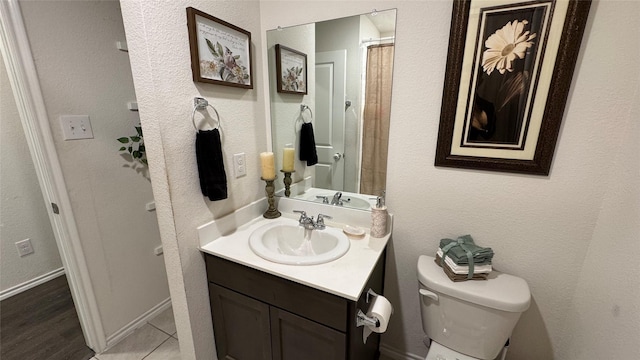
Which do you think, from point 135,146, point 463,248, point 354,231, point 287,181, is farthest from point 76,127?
point 463,248

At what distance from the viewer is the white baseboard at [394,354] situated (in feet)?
4.59

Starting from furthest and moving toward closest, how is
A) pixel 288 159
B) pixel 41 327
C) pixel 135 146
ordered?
pixel 41 327 < pixel 135 146 < pixel 288 159

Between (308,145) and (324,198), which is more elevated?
(308,145)

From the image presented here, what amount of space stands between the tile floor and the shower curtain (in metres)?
1.51

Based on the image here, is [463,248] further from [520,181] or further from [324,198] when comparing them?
[324,198]

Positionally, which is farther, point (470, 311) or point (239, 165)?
point (239, 165)

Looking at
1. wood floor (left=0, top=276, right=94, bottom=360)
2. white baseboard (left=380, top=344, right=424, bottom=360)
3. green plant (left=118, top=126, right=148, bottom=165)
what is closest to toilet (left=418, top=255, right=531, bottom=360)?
white baseboard (left=380, top=344, right=424, bottom=360)

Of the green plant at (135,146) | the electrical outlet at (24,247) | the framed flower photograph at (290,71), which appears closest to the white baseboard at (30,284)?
the electrical outlet at (24,247)

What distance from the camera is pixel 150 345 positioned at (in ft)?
5.20

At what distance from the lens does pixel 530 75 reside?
0.92 metres

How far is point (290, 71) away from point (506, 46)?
3.13 ft

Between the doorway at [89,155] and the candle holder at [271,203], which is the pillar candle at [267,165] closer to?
the candle holder at [271,203]

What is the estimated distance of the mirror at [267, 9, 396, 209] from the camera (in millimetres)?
1158

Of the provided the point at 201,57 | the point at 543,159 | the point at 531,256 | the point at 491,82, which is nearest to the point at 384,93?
the point at 491,82
